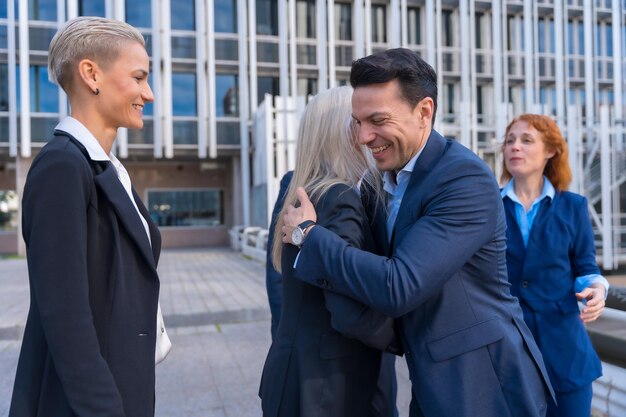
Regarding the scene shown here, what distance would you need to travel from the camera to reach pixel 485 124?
20.7 meters

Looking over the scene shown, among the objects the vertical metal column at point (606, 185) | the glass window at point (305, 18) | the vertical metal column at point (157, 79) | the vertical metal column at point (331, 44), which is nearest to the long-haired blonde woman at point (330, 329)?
the vertical metal column at point (606, 185)

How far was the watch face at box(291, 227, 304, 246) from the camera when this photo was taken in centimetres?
153

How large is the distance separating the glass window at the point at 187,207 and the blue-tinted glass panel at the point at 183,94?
3633 millimetres

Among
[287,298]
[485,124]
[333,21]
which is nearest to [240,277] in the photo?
[287,298]

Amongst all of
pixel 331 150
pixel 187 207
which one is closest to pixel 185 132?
pixel 187 207

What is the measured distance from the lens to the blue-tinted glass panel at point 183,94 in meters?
18.6

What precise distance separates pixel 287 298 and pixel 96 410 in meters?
0.66

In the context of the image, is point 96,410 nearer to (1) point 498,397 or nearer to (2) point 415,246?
(2) point 415,246

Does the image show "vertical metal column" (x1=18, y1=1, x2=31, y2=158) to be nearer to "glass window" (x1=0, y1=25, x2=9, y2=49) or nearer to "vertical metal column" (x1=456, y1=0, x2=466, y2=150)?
"glass window" (x1=0, y1=25, x2=9, y2=49)

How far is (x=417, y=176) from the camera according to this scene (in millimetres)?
1535

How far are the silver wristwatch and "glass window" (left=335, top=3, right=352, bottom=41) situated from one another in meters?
19.5

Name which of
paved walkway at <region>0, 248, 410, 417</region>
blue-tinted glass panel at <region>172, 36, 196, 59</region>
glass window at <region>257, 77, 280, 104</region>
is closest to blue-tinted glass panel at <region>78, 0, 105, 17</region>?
blue-tinted glass panel at <region>172, 36, 196, 59</region>

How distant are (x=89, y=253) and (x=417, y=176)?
0.97 metres

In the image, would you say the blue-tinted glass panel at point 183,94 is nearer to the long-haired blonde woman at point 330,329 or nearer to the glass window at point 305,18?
the glass window at point 305,18
